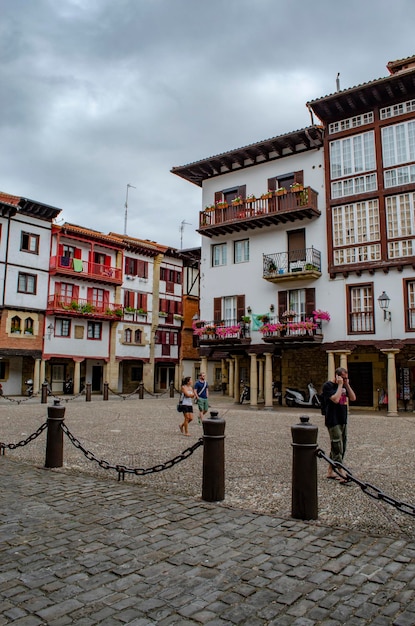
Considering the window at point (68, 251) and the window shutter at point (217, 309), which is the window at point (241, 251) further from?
the window at point (68, 251)

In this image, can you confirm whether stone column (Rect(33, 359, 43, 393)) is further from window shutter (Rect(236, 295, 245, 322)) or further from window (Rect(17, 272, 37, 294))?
window shutter (Rect(236, 295, 245, 322))

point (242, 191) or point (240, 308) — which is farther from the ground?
point (242, 191)

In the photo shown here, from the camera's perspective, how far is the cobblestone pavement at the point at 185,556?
3.45 meters

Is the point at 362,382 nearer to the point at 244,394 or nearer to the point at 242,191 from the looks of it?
the point at 244,394

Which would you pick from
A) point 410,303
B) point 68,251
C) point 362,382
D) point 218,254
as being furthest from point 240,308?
point 68,251

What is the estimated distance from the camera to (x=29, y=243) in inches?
1280

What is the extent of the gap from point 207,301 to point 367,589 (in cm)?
2400

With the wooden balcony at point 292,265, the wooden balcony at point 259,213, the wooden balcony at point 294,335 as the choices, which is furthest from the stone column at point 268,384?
the wooden balcony at point 259,213

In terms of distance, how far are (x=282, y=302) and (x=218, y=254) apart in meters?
5.14

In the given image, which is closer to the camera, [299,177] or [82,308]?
[299,177]

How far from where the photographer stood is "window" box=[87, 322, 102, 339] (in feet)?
118

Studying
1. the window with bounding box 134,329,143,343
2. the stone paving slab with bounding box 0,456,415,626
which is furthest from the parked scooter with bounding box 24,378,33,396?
the stone paving slab with bounding box 0,456,415,626

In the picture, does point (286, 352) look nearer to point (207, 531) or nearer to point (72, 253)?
point (72, 253)

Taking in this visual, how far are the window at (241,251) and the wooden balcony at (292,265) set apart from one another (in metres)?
1.55
